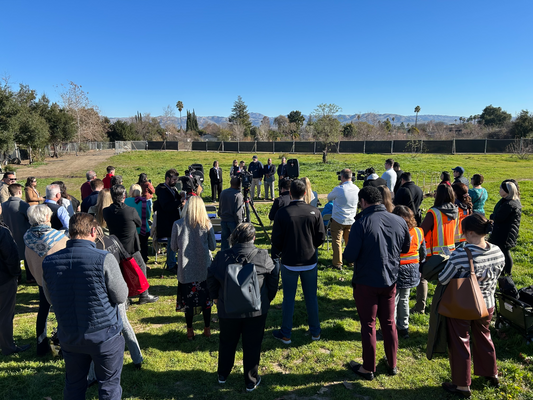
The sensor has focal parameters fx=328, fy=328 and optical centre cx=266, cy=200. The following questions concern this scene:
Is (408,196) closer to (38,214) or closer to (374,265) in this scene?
(374,265)

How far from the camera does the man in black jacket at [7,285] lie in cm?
380

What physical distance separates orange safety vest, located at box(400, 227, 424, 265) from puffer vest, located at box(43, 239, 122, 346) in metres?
3.40

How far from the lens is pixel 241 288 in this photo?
3.03 metres

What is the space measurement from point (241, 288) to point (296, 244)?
1237 mm

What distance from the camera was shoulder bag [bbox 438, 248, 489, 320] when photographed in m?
3.04

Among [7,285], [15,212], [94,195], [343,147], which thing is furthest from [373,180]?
[343,147]

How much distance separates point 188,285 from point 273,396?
1694 millimetres

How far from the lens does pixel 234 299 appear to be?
3.05 meters

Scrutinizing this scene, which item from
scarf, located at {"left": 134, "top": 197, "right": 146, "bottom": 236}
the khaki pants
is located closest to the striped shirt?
the khaki pants

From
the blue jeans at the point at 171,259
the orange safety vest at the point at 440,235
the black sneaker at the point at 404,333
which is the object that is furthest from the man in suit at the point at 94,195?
the orange safety vest at the point at 440,235

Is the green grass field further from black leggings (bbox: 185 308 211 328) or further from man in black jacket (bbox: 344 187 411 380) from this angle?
man in black jacket (bbox: 344 187 411 380)

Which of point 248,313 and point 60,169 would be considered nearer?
point 248,313

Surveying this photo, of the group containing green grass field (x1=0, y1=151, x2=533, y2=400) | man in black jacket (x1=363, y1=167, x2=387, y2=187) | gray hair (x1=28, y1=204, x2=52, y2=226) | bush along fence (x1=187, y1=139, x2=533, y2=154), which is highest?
bush along fence (x1=187, y1=139, x2=533, y2=154)

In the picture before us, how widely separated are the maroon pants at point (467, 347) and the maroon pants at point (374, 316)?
1.83 feet
